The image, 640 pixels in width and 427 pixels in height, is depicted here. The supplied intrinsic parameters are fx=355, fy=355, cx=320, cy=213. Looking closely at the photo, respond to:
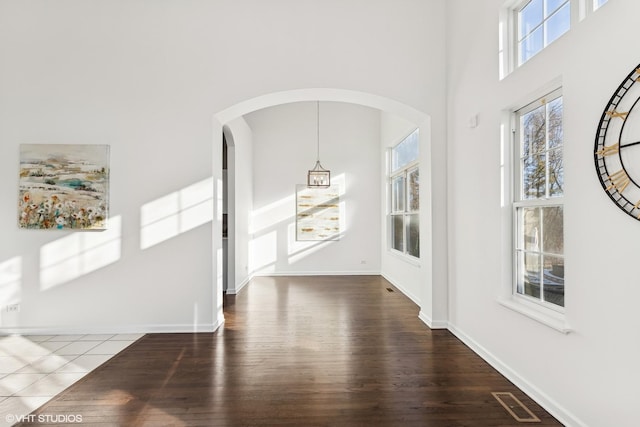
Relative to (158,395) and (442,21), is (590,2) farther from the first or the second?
(158,395)

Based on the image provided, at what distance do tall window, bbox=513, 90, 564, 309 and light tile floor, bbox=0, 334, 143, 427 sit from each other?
12.5 ft

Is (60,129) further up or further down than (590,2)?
further down

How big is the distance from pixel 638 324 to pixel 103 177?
15.7ft

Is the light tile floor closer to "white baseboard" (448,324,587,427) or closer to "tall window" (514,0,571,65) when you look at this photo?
"white baseboard" (448,324,587,427)

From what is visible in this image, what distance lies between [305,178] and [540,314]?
611 cm

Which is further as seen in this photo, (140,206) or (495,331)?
(140,206)

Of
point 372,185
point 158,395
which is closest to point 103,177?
point 158,395

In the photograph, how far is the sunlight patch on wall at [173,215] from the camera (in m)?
4.11

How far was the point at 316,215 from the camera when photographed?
8.17 metres

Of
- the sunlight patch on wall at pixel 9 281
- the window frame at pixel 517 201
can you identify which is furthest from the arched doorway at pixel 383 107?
the sunlight patch on wall at pixel 9 281

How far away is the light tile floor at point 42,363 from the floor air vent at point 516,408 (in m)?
3.31

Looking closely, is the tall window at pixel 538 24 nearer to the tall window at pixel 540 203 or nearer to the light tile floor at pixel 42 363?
the tall window at pixel 540 203

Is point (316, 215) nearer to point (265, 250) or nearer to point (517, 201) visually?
point (265, 250)

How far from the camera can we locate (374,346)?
12.0ft
